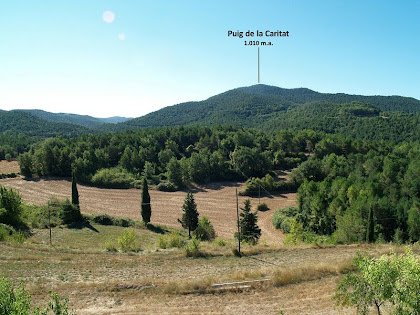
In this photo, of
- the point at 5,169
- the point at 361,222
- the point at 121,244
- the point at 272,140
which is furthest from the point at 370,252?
the point at 5,169

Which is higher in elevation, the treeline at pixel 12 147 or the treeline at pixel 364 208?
the treeline at pixel 12 147

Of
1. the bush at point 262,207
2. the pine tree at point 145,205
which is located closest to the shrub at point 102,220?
the pine tree at point 145,205

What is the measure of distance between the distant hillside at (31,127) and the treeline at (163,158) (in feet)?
319

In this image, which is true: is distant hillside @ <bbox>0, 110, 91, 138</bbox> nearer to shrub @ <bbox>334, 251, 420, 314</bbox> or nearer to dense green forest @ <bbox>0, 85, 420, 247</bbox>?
dense green forest @ <bbox>0, 85, 420, 247</bbox>

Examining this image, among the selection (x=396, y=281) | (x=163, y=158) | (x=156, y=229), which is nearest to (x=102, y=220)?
(x=156, y=229)

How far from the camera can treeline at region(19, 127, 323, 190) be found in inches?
2788

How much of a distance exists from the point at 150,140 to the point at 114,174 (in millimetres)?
21636

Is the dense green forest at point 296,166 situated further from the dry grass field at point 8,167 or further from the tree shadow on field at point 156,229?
the tree shadow on field at point 156,229

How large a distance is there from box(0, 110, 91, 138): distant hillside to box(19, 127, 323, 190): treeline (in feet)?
319

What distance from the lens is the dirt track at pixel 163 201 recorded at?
4794 centimetres

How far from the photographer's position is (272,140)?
91.3m

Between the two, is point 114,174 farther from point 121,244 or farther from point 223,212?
point 121,244

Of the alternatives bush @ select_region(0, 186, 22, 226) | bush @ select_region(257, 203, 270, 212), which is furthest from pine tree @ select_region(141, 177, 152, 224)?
bush @ select_region(257, 203, 270, 212)

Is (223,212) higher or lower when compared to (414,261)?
lower
